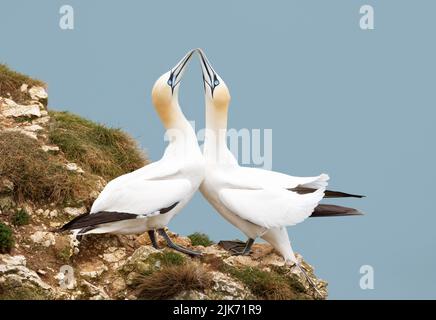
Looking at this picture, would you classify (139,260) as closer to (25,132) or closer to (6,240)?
(6,240)

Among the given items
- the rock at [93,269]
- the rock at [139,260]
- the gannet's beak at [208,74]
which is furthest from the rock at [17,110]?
the rock at [139,260]

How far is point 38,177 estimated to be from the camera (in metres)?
19.5

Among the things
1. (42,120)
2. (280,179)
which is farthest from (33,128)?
(280,179)

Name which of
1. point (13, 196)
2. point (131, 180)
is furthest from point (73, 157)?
point (131, 180)

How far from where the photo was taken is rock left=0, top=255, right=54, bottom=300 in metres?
17.0

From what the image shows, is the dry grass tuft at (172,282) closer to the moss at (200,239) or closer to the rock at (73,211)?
the rock at (73,211)

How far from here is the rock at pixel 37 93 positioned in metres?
23.7

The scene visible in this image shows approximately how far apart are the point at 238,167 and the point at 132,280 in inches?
107

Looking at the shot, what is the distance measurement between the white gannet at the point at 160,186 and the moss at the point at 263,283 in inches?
43.8

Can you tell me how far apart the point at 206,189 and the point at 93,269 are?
233cm

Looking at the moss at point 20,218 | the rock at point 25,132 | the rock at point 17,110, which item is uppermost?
the rock at point 17,110

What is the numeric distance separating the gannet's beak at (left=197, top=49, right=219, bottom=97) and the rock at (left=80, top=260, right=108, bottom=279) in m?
3.49

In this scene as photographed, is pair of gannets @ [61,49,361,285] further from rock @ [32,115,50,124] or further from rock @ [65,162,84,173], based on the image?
rock @ [32,115,50,124]

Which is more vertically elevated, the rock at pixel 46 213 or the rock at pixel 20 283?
the rock at pixel 46 213
